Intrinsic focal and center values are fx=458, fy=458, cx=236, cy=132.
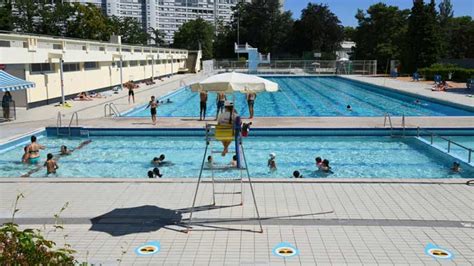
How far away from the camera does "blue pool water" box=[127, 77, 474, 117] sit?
21875 mm

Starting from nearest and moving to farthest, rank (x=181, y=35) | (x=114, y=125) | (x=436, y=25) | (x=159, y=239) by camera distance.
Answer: (x=159, y=239), (x=114, y=125), (x=436, y=25), (x=181, y=35)

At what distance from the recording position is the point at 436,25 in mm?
44594

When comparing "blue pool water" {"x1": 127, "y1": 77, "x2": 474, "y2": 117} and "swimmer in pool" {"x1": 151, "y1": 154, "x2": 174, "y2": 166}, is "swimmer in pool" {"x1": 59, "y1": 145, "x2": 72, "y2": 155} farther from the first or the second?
"blue pool water" {"x1": 127, "y1": 77, "x2": 474, "y2": 117}

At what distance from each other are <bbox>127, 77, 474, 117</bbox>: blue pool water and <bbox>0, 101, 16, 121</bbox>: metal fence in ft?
15.4

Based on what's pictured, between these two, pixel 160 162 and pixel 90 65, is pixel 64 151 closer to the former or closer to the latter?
pixel 160 162

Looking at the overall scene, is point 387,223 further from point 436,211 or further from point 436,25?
point 436,25

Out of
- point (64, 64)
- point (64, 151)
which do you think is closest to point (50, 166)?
point (64, 151)

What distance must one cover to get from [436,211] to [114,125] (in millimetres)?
12141

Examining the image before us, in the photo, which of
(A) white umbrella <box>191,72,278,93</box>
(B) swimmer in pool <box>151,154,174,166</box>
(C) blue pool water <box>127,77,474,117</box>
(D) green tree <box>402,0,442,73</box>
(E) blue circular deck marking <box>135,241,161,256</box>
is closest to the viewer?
(E) blue circular deck marking <box>135,241,161,256</box>

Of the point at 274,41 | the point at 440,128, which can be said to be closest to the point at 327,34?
the point at 274,41

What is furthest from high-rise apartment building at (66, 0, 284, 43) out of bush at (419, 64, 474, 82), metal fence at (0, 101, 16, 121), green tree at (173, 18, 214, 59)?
metal fence at (0, 101, 16, 121)

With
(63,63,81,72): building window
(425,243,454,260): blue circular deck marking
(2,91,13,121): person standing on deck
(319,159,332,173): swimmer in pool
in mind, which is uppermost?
(63,63,81,72): building window

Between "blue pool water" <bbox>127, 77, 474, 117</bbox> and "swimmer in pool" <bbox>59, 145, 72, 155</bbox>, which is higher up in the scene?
"blue pool water" <bbox>127, 77, 474, 117</bbox>

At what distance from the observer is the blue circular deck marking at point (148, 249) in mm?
5695
